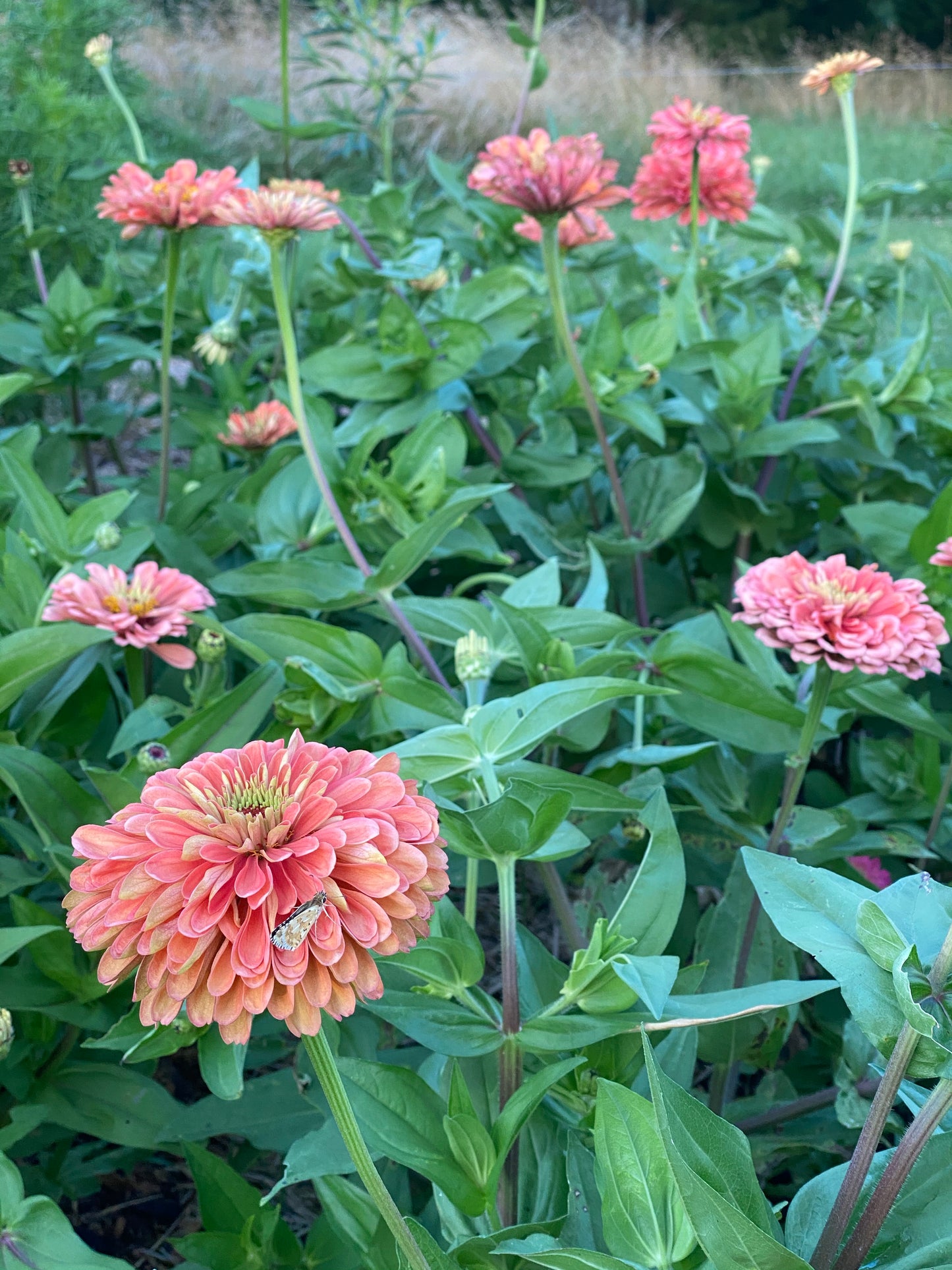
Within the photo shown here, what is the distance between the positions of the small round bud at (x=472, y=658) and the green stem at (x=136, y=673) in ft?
0.80

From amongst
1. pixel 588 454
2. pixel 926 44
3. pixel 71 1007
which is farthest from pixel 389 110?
pixel 926 44

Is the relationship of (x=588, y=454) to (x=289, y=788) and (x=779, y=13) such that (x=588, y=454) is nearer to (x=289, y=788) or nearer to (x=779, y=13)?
(x=289, y=788)

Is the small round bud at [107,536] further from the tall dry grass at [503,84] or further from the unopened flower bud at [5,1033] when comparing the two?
the tall dry grass at [503,84]

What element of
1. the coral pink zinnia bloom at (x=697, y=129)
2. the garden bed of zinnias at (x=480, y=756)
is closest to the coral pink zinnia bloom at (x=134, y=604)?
the garden bed of zinnias at (x=480, y=756)

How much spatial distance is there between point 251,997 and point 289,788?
72 mm

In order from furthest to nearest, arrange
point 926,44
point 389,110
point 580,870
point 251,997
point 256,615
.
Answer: point 926,44 → point 389,110 → point 580,870 → point 256,615 → point 251,997

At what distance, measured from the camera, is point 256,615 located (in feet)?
2.36

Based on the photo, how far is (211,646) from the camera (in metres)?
0.70

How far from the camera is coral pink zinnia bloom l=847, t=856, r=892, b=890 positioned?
819 mm

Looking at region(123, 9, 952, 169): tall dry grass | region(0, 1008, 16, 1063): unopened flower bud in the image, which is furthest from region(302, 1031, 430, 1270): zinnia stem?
region(123, 9, 952, 169): tall dry grass

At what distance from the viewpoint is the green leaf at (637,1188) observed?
385 mm

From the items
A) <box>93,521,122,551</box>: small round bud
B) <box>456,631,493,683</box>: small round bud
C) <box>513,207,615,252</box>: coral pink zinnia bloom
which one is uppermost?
<box>513,207,615,252</box>: coral pink zinnia bloom

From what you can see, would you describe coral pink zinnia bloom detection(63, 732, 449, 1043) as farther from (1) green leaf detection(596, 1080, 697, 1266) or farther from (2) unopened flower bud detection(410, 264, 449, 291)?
(2) unopened flower bud detection(410, 264, 449, 291)

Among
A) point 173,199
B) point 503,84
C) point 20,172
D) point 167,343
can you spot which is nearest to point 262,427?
point 167,343
